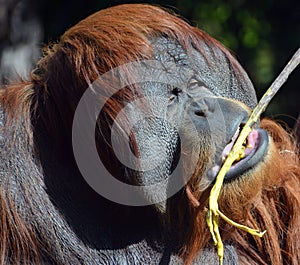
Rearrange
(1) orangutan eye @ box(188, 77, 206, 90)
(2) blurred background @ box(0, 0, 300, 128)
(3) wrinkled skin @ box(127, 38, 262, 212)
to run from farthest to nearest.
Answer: (2) blurred background @ box(0, 0, 300, 128), (1) orangutan eye @ box(188, 77, 206, 90), (3) wrinkled skin @ box(127, 38, 262, 212)

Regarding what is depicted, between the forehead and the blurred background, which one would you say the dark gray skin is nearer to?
the forehead

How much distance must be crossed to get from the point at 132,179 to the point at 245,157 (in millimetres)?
359

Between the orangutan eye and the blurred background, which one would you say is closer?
the orangutan eye

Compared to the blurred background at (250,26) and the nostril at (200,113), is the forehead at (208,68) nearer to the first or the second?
the nostril at (200,113)

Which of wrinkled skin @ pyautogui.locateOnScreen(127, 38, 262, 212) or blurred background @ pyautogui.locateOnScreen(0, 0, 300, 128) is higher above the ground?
wrinkled skin @ pyautogui.locateOnScreen(127, 38, 262, 212)

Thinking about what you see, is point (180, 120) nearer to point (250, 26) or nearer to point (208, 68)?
point (208, 68)

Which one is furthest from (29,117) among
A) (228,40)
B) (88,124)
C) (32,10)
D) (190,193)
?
(228,40)

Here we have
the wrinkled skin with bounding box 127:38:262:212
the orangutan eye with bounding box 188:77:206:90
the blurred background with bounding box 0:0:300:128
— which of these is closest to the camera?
the wrinkled skin with bounding box 127:38:262:212

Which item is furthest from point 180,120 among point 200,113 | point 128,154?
point 128,154

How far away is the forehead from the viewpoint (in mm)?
2922

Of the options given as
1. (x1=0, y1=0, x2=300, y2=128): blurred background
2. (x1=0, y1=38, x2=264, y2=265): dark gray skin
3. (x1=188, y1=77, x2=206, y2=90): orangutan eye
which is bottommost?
(x1=0, y1=0, x2=300, y2=128): blurred background

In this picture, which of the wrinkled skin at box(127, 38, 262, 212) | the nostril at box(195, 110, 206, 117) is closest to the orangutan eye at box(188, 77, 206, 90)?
the wrinkled skin at box(127, 38, 262, 212)

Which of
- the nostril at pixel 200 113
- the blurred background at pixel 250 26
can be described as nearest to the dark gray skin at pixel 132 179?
the nostril at pixel 200 113

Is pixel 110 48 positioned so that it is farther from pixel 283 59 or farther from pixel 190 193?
pixel 283 59
